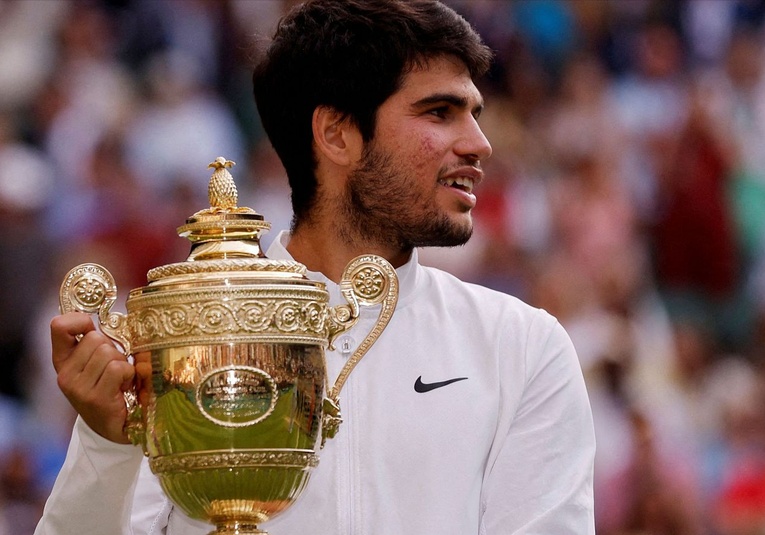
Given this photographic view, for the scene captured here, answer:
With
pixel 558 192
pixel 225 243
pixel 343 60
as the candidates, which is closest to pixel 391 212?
pixel 343 60

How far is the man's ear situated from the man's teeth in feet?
0.75

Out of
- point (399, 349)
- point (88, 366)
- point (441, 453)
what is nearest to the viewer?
point (88, 366)

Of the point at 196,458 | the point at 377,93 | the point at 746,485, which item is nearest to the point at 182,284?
the point at 196,458

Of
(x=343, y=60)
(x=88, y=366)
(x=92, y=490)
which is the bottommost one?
(x=92, y=490)

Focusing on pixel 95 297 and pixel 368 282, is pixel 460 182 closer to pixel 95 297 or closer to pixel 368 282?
pixel 368 282

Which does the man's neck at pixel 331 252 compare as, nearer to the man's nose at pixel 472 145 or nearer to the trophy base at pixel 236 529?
the man's nose at pixel 472 145

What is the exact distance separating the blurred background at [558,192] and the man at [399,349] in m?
3.60

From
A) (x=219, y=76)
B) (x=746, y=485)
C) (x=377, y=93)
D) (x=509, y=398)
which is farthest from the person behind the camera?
(x=219, y=76)

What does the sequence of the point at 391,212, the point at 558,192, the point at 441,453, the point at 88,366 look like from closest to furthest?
the point at 88,366
the point at 441,453
the point at 391,212
the point at 558,192

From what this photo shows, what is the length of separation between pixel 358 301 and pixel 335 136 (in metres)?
0.84

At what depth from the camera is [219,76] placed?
883 cm

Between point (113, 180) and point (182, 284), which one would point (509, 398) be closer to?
point (182, 284)

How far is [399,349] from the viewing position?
3.18m

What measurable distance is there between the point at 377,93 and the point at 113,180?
4.75 metres
